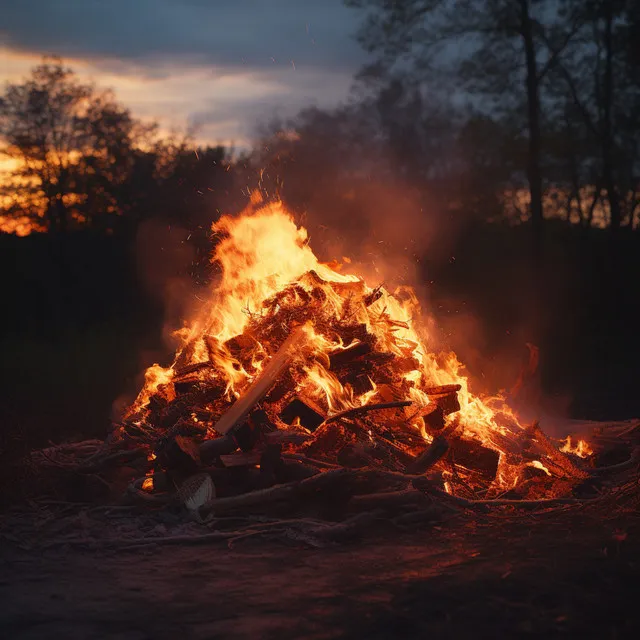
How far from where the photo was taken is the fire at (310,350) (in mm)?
6836

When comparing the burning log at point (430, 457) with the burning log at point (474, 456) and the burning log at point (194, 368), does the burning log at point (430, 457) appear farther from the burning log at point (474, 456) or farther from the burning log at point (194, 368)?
the burning log at point (194, 368)

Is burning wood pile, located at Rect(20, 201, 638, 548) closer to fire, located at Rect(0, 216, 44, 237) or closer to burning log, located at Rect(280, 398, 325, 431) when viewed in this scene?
burning log, located at Rect(280, 398, 325, 431)

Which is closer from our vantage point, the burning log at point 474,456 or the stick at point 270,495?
the stick at point 270,495

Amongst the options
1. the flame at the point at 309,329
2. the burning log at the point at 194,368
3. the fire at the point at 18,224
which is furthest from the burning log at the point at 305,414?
the fire at the point at 18,224

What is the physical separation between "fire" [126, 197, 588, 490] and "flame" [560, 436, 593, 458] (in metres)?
0.02

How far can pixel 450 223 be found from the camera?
108ft

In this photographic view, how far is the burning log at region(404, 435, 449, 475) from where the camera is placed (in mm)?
6191

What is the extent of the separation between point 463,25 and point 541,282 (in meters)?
6.39

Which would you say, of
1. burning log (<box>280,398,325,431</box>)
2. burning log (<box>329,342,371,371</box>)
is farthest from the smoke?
burning log (<box>280,398,325,431</box>)

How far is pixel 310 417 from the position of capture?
6477 mm

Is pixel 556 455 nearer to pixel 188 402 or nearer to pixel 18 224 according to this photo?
pixel 188 402

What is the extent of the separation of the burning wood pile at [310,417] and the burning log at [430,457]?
0.04 feet

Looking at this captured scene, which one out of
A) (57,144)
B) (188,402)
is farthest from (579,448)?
(57,144)

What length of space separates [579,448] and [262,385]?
3.27 m
